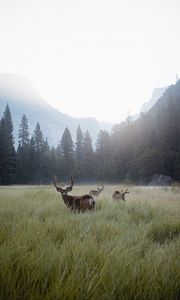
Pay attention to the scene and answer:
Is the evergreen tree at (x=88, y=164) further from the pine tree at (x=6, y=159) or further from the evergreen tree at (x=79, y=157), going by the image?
the pine tree at (x=6, y=159)

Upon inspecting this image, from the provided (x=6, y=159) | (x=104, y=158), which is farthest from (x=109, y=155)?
(x=6, y=159)

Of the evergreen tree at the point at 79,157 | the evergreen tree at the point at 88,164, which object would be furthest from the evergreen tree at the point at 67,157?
the evergreen tree at the point at 88,164

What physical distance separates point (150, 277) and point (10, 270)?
4.04 feet

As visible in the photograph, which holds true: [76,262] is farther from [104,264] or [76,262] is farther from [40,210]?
[40,210]

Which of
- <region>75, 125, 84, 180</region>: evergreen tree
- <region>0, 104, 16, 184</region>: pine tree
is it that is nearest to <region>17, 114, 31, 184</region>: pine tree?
<region>0, 104, 16, 184</region>: pine tree

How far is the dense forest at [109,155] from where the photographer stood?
157 feet

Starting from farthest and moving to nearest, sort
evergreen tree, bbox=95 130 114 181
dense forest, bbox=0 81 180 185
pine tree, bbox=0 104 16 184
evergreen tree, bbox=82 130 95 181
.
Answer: evergreen tree, bbox=82 130 95 181
evergreen tree, bbox=95 130 114 181
dense forest, bbox=0 81 180 185
pine tree, bbox=0 104 16 184

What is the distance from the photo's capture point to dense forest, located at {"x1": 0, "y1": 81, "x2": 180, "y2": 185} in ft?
157

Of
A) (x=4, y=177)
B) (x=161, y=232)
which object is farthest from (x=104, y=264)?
(x=4, y=177)

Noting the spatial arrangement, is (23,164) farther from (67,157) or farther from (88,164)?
(88,164)

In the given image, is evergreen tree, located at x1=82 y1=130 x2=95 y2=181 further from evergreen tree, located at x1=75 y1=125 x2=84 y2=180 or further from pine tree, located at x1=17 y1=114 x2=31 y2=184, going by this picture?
pine tree, located at x1=17 y1=114 x2=31 y2=184

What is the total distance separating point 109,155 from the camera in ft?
194

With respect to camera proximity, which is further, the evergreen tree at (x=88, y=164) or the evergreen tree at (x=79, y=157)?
the evergreen tree at (x=79, y=157)

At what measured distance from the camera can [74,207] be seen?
8562 millimetres
